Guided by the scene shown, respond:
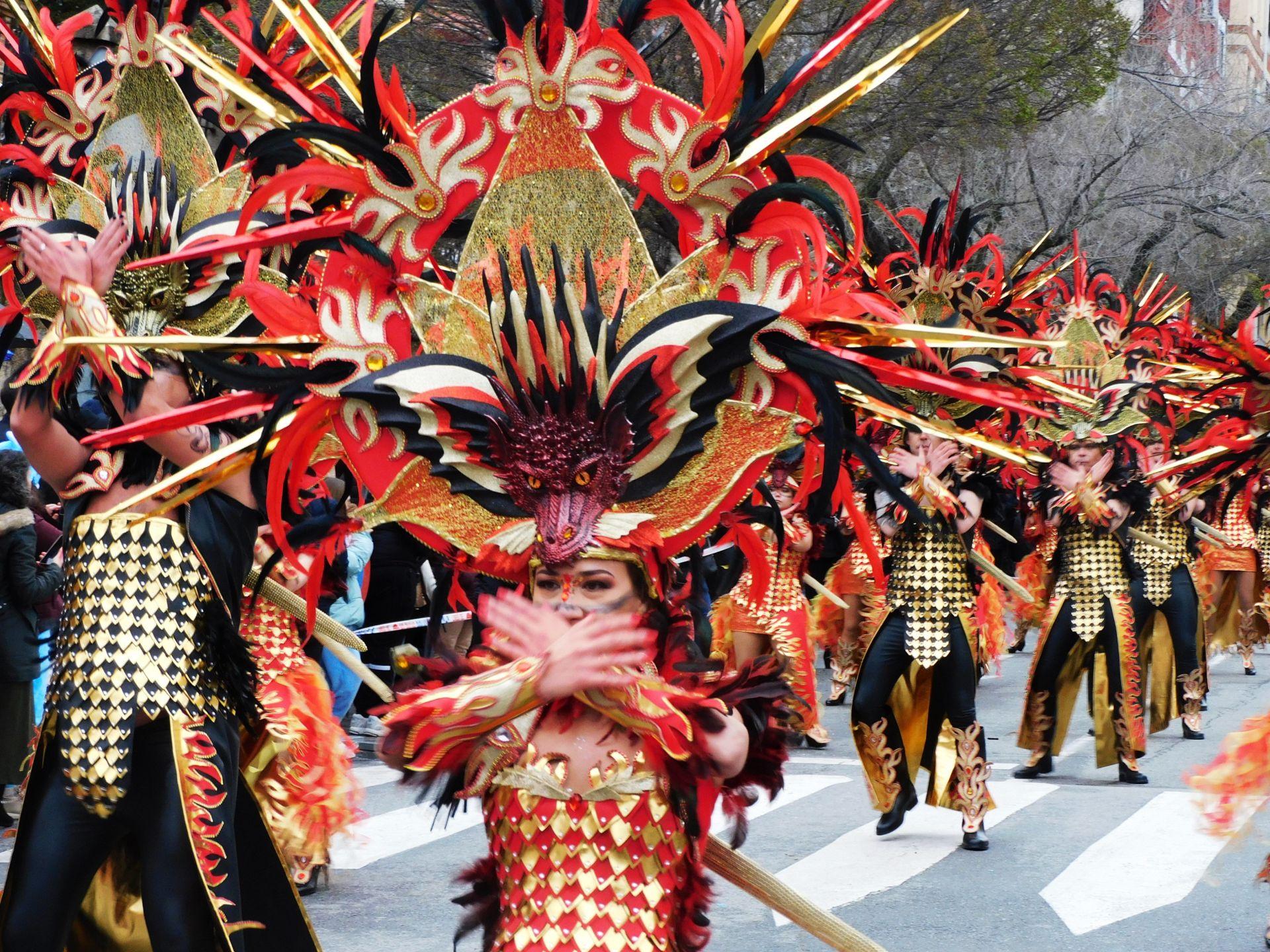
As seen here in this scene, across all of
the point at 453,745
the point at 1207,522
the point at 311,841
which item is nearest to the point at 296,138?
the point at 453,745

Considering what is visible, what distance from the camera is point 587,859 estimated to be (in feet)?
10.4

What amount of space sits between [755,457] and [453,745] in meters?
0.79

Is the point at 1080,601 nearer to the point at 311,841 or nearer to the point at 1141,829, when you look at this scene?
the point at 1141,829

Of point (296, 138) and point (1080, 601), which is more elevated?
Result: point (296, 138)

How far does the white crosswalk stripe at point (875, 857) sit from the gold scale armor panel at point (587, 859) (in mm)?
3516

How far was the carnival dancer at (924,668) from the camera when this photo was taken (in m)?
7.87

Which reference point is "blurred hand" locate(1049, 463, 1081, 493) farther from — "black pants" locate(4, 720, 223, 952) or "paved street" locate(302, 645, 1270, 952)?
"black pants" locate(4, 720, 223, 952)

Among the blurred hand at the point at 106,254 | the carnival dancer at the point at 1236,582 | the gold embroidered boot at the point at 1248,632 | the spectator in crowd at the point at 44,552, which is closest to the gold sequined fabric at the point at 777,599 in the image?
the spectator in crowd at the point at 44,552

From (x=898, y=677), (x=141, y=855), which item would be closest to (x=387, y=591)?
(x=898, y=677)

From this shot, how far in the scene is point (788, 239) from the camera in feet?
11.0

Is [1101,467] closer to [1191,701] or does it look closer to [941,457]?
[941,457]

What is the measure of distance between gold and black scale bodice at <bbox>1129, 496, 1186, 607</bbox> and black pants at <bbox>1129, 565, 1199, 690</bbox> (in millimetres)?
51

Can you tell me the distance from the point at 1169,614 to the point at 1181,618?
116 mm

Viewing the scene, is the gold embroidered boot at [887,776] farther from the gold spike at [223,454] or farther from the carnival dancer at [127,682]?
the gold spike at [223,454]
